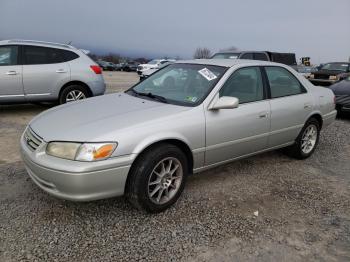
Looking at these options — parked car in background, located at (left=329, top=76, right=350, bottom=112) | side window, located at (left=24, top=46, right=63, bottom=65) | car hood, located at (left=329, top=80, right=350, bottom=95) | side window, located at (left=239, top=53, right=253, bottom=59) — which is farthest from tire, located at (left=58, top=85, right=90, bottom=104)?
side window, located at (left=239, top=53, right=253, bottom=59)

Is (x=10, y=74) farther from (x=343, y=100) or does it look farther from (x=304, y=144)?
(x=343, y=100)

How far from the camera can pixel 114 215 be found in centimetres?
328

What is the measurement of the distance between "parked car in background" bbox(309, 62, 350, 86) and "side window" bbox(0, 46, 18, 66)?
440 inches

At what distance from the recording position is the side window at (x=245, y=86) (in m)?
3.91

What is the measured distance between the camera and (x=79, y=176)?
2.79 meters

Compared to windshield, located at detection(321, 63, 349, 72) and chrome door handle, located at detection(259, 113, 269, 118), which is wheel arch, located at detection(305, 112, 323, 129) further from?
windshield, located at detection(321, 63, 349, 72)

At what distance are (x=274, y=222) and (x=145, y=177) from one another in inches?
52.8

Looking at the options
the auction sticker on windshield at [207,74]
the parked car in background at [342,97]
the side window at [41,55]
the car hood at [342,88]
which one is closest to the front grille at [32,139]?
the auction sticker on windshield at [207,74]

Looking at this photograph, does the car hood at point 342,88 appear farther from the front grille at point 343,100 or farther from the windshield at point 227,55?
the windshield at point 227,55

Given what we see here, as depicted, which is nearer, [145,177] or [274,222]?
[145,177]

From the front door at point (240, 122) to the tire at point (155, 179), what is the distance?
1.37 feet

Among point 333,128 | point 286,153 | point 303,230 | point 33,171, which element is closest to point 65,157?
point 33,171

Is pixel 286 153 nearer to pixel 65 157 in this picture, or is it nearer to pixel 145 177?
pixel 145 177


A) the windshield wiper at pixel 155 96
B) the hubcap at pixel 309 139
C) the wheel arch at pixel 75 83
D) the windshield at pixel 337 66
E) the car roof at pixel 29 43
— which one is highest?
the windshield at pixel 337 66
